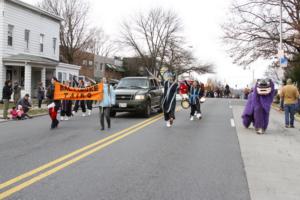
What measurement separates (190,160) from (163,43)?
64576mm

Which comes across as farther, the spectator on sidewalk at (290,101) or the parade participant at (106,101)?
the spectator on sidewalk at (290,101)

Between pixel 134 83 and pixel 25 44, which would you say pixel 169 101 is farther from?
pixel 25 44

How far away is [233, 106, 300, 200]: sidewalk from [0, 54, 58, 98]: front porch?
20527mm

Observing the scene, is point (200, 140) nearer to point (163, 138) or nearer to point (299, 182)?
point (163, 138)

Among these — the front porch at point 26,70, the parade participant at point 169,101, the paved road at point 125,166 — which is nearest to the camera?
the paved road at point 125,166

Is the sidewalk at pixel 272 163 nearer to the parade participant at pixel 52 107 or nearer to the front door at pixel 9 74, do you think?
the parade participant at pixel 52 107

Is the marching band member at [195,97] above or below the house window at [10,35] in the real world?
below

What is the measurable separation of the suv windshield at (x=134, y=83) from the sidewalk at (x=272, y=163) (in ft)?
21.5

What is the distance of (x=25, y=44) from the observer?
108ft

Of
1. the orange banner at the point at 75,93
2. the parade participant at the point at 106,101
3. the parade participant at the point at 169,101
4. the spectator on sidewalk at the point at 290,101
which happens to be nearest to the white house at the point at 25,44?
the orange banner at the point at 75,93

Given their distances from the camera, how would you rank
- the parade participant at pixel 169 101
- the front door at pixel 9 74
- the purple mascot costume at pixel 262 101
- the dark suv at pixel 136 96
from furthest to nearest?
the front door at pixel 9 74
the dark suv at pixel 136 96
the parade participant at pixel 169 101
the purple mascot costume at pixel 262 101

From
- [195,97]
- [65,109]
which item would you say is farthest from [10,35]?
[195,97]

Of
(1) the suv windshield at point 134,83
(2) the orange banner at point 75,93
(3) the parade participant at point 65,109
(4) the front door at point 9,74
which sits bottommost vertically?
(3) the parade participant at point 65,109

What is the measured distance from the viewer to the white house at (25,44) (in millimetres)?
29922
